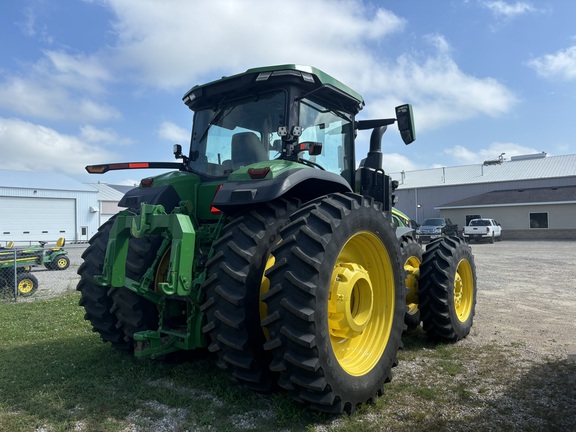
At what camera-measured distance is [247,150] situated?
14.7ft

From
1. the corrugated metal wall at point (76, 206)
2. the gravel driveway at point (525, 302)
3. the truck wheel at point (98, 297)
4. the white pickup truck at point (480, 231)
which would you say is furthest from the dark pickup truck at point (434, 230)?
the corrugated metal wall at point (76, 206)

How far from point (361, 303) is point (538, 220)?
35270 millimetres

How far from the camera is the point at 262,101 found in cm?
443

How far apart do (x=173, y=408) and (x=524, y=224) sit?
120 feet

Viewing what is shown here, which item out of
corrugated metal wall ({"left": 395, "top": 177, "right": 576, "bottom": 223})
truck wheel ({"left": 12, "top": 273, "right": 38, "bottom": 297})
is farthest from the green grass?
corrugated metal wall ({"left": 395, "top": 177, "right": 576, "bottom": 223})

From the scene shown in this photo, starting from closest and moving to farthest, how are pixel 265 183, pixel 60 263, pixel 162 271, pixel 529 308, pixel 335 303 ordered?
1. pixel 265 183
2. pixel 335 303
3. pixel 162 271
4. pixel 529 308
5. pixel 60 263

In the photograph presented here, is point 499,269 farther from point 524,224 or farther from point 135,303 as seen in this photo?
point 524,224

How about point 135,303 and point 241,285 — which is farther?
point 135,303

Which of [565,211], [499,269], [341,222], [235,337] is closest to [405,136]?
[341,222]

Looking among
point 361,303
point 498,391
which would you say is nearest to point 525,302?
point 498,391

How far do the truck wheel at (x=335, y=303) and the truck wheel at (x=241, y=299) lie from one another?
0.20 m

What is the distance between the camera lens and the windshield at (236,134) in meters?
4.35

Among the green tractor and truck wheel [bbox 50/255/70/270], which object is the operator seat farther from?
truck wheel [bbox 50/255/70/270]

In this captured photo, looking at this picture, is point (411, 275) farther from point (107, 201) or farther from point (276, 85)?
point (107, 201)
